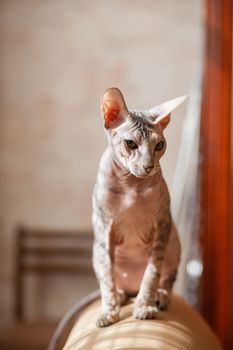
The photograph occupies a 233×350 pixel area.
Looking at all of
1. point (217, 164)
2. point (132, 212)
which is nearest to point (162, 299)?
point (132, 212)

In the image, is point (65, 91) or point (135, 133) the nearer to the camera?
point (135, 133)

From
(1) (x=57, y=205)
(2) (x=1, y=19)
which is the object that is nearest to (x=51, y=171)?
(1) (x=57, y=205)

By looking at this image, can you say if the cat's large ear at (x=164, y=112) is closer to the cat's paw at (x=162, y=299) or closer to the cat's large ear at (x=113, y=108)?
the cat's large ear at (x=113, y=108)

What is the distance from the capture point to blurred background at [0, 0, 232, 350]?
3154mm

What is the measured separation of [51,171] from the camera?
3.28 metres

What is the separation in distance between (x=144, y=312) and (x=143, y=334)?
6 centimetres

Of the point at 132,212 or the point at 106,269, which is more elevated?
the point at 132,212

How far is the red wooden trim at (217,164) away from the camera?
2.27m

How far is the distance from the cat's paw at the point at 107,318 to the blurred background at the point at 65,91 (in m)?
2.09

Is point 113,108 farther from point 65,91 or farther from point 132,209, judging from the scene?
point 65,91

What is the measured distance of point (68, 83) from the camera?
3.22 m

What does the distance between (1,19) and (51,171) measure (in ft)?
3.07

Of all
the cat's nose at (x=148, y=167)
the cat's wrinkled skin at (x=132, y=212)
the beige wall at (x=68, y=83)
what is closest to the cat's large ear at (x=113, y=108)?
the cat's wrinkled skin at (x=132, y=212)

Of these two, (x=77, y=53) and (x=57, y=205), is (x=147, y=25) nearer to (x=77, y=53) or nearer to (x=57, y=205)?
(x=77, y=53)
